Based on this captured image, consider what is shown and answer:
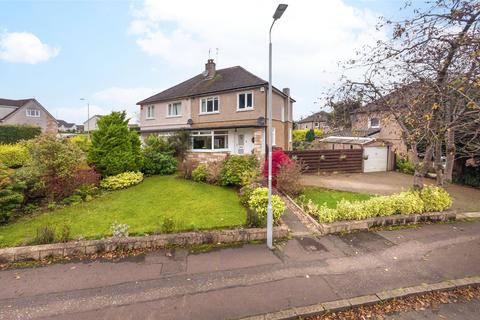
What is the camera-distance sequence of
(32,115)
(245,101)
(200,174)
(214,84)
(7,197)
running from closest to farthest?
1. (7,197)
2. (200,174)
3. (245,101)
4. (214,84)
5. (32,115)

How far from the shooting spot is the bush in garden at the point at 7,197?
710cm

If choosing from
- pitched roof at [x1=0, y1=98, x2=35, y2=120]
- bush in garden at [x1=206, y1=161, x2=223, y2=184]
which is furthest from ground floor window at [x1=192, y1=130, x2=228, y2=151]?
pitched roof at [x1=0, y1=98, x2=35, y2=120]

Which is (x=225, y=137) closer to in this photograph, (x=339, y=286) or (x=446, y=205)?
(x=446, y=205)

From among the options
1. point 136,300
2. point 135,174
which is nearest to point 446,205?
point 136,300

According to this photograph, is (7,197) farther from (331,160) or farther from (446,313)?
(331,160)

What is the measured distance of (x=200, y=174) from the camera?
12.6m

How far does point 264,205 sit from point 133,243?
3.72 meters

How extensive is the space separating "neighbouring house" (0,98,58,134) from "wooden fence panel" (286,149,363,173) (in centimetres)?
4138

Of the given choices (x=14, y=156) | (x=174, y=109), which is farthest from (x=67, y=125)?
(x=14, y=156)

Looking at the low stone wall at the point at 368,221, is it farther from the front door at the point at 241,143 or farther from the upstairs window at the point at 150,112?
the upstairs window at the point at 150,112

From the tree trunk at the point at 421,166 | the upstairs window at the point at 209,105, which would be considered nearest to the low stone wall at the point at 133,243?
the tree trunk at the point at 421,166

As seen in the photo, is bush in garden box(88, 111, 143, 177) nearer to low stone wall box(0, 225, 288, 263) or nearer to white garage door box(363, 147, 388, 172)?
low stone wall box(0, 225, 288, 263)

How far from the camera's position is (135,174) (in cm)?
1235

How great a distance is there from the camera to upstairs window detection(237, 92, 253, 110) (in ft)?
60.0
